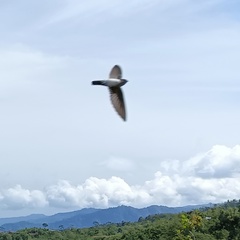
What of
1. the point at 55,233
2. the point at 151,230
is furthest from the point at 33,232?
the point at 151,230

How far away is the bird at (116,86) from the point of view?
2650 millimetres

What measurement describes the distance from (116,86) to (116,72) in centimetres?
9

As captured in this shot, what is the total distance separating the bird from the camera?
265cm

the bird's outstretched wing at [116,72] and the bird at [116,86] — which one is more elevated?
the bird's outstretched wing at [116,72]

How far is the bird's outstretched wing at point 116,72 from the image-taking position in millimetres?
2707

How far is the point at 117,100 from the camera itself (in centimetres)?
270

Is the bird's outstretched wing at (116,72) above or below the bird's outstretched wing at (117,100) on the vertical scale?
above

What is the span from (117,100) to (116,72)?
13cm

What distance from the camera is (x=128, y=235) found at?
92688 millimetres

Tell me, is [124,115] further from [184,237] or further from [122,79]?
[184,237]

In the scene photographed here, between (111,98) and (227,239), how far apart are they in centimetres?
6832

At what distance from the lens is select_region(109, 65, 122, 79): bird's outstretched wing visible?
2.71 m

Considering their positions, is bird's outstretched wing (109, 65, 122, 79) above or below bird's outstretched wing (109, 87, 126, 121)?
above

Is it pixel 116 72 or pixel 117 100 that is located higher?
pixel 116 72
